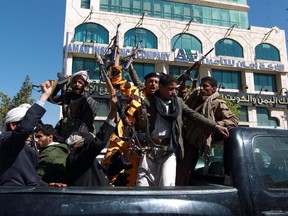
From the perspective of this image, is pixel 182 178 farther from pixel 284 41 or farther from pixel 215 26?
pixel 284 41

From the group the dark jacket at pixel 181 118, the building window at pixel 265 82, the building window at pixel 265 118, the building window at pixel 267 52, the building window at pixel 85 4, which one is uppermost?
the building window at pixel 85 4

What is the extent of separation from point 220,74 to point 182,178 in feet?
87.3

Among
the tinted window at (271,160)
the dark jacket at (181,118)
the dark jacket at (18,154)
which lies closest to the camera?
the dark jacket at (18,154)

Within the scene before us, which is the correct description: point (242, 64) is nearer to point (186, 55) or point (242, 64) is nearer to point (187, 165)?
point (186, 55)

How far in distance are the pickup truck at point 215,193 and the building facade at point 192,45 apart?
21823 mm

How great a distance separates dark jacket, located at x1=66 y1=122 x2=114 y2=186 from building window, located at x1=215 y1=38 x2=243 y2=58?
2777 centimetres

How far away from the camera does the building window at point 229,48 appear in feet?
93.4

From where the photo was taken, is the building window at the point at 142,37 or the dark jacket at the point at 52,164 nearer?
the dark jacket at the point at 52,164

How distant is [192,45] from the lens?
27750mm

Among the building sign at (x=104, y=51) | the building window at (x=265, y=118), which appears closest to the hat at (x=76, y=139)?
the building sign at (x=104, y=51)

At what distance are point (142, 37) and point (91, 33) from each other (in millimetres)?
4614

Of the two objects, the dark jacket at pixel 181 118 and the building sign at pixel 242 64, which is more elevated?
the building sign at pixel 242 64

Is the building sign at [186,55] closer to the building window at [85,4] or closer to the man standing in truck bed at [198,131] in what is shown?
the building window at [85,4]

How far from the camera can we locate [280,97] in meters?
27.8
